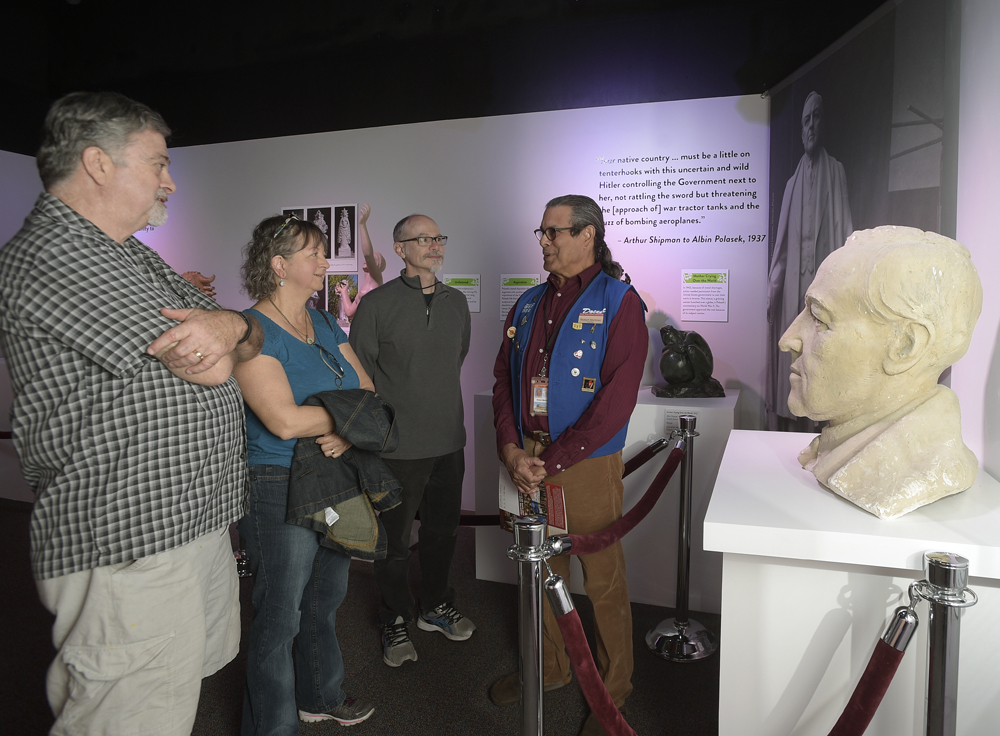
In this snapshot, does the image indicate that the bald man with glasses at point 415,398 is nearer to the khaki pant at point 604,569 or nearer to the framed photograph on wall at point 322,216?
the khaki pant at point 604,569

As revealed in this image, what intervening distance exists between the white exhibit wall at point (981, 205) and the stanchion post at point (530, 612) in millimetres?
1305

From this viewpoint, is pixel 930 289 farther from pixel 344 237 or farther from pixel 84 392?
pixel 344 237

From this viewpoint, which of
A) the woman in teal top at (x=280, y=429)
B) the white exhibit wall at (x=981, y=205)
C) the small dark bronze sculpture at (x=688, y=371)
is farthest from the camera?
the small dark bronze sculpture at (x=688, y=371)

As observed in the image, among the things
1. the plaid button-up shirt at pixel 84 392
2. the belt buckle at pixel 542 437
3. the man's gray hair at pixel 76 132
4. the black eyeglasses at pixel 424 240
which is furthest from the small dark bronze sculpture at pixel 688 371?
the man's gray hair at pixel 76 132

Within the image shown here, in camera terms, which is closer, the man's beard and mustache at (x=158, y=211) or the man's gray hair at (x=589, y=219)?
the man's beard and mustache at (x=158, y=211)

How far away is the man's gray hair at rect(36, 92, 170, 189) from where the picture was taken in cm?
146

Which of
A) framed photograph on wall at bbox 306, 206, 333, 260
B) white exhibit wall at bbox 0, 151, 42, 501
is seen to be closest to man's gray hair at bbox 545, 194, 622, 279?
framed photograph on wall at bbox 306, 206, 333, 260

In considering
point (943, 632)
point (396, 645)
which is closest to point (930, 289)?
point (943, 632)

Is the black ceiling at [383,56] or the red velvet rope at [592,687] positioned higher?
the black ceiling at [383,56]

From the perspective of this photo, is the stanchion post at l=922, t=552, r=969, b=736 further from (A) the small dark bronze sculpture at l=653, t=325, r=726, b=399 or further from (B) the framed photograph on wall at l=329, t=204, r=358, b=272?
(B) the framed photograph on wall at l=329, t=204, r=358, b=272

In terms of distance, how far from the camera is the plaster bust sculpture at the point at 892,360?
159 centimetres

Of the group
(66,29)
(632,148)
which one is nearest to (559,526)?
(632,148)

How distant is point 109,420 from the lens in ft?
4.68

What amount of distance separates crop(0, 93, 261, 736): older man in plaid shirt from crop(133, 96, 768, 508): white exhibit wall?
3312 mm
